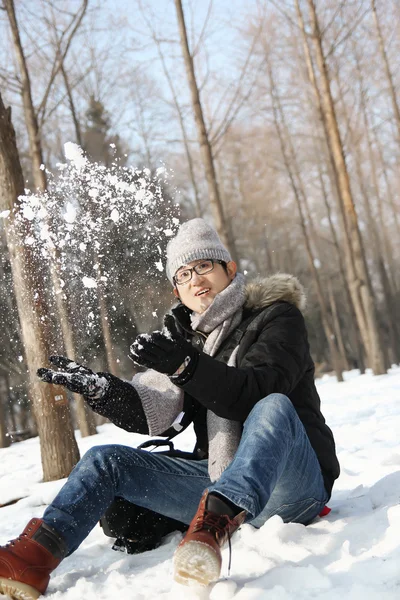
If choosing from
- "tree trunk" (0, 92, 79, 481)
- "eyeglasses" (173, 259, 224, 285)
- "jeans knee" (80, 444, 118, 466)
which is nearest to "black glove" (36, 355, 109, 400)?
"jeans knee" (80, 444, 118, 466)

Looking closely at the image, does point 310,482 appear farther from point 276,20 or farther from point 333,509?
point 276,20

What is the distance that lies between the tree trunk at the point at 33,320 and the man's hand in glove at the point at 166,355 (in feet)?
10.2

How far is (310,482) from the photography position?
80.6 inches

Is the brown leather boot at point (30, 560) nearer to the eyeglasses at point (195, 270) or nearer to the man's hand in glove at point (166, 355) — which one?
the man's hand in glove at point (166, 355)

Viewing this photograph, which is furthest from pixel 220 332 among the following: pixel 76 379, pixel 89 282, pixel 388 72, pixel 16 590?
pixel 388 72

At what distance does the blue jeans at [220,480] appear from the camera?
5.66ft

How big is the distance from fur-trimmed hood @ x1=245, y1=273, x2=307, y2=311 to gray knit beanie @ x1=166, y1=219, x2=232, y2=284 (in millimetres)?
210

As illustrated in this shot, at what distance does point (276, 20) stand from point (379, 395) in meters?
8.26

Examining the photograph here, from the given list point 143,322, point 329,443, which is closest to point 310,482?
point 329,443

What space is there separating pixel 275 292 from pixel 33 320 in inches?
119

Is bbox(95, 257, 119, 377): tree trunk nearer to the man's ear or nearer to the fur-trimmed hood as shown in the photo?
the man's ear

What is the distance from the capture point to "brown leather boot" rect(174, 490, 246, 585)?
1.48m

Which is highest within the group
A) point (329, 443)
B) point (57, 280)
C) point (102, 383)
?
point (57, 280)

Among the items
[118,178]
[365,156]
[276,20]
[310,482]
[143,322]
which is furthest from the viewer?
[365,156]
